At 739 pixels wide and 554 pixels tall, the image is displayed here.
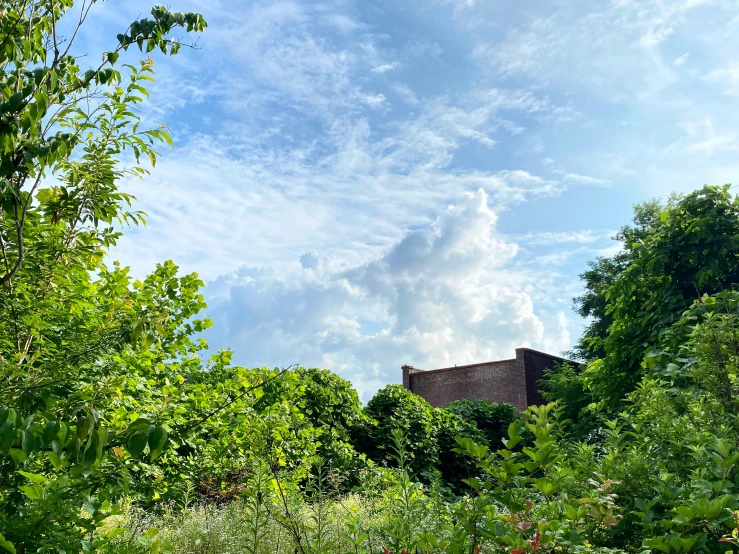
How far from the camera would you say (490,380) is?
23109mm

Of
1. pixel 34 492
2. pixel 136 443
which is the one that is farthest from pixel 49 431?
pixel 34 492

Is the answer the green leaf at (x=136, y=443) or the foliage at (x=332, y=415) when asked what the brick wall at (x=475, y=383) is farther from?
the green leaf at (x=136, y=443)

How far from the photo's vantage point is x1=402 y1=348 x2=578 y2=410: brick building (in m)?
22.1

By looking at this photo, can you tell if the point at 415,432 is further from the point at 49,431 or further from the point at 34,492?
the point at 49,431

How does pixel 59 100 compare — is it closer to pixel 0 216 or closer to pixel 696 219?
pixel 0 216

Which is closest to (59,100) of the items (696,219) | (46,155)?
(46,155)

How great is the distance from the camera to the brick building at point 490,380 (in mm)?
22062

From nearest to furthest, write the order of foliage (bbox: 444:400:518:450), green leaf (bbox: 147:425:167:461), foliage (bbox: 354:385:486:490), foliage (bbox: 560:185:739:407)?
green leaf (bbox: 147:425:167:461), foliage (bbox: 560:185:739:407), foliage (bbox: 354:385:486:490), foliage (bbox: 444:400:518:450)

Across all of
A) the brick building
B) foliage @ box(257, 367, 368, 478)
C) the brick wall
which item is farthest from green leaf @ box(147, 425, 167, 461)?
the brick wall

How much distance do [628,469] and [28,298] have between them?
12.0 ft

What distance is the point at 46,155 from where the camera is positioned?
2416mm

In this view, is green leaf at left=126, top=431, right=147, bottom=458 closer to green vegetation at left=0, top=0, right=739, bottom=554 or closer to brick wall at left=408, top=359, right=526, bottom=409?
green vegetation at left=0, top=0, right=739, bottom=554

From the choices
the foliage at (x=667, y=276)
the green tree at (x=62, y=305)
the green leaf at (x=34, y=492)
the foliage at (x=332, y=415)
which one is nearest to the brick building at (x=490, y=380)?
the foliage at (x=332, y=415)

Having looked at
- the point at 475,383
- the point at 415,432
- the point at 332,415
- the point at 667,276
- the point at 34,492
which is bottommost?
the point at 415,432
